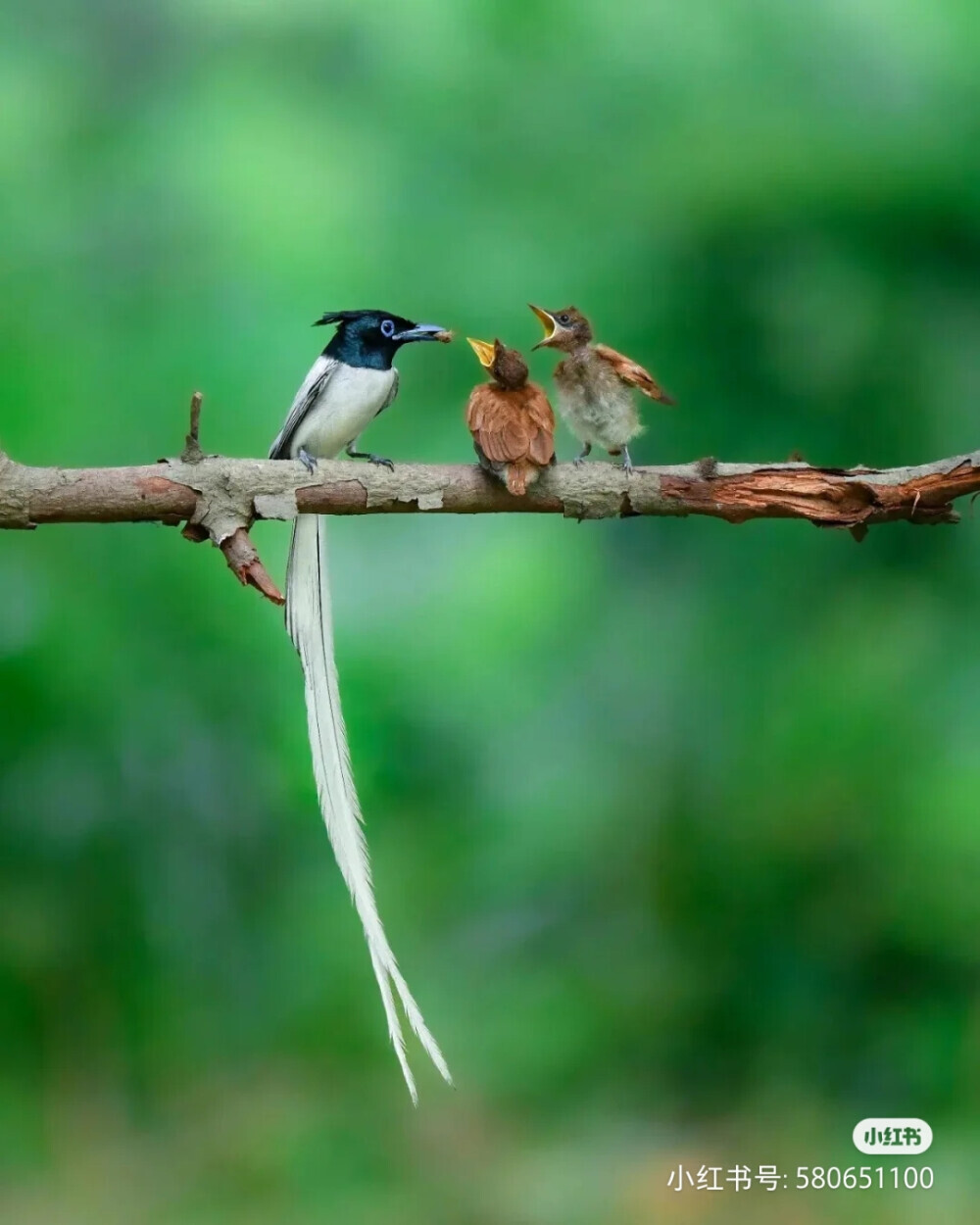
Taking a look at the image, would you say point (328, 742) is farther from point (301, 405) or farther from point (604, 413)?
point (604, 413)

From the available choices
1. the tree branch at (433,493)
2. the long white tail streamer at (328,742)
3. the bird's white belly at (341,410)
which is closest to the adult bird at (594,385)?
the tree branch at (433,493)

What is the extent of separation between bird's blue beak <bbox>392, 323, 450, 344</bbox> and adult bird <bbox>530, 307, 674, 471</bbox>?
13 centimetres

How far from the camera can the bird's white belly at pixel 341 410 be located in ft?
6.94

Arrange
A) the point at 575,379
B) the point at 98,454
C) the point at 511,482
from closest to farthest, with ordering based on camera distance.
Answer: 1. the point at 511,482
2. the point at 575,379
3. the point at 98,454

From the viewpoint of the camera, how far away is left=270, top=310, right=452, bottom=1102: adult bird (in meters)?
1.99

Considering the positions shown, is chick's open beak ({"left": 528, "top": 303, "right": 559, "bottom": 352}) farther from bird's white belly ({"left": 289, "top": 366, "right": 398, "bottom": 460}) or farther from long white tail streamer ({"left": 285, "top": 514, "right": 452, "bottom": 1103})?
long white tail streamer ({"left": 285, "top": 514, "right": 452, "bottom": 1103})

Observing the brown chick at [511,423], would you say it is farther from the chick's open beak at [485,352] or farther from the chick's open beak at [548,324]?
the chick's open beak at [548,324]

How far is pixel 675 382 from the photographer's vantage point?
3.19m

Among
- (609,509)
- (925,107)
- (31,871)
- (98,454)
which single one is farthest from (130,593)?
(925,107)

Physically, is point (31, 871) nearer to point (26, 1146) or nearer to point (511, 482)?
point (26, 1146)

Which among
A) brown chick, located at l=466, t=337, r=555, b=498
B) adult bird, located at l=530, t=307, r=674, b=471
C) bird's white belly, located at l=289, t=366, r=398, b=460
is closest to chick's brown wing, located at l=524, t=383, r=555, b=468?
brown chick, located at l=466, t=337, r=555, b=498

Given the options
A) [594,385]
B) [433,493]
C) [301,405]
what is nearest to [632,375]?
[594,385]

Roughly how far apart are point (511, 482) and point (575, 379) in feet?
0.94

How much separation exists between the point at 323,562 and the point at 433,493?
0.25m
